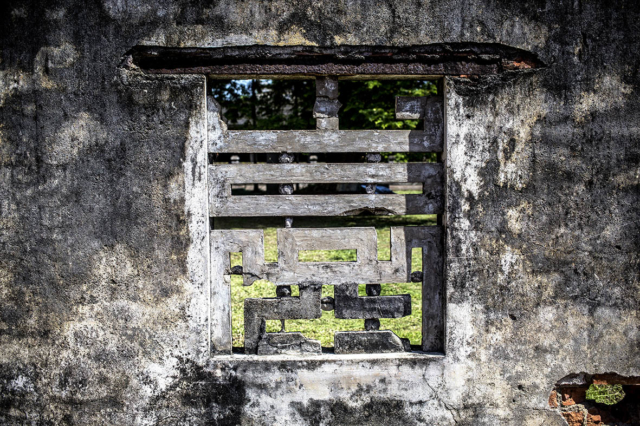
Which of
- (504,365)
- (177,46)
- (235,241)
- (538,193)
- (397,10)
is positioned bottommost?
(504,365)

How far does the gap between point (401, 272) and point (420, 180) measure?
0.62 meters

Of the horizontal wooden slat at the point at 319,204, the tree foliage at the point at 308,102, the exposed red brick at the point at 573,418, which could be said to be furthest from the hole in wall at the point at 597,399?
the tree foliage at the point at 308,102

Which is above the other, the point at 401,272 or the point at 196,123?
the point at 196,123

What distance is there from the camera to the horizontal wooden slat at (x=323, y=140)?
326 centimetres

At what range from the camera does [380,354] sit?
3348 millimetres

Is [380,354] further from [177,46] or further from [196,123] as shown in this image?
[177,46]

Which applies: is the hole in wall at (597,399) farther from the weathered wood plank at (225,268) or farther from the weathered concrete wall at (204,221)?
the weathered wood plank at (225,268)

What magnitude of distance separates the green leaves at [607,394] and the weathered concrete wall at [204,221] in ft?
0.59

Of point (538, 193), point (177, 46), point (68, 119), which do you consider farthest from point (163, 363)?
point (538, 193)

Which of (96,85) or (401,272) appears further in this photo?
(401,272)

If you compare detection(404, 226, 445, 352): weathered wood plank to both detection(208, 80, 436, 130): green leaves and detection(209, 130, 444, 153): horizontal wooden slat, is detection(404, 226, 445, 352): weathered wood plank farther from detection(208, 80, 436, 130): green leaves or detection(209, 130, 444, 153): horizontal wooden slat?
detection(208, 80, 436, 130): green leaves

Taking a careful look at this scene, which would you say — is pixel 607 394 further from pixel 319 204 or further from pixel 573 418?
pixel 319 204

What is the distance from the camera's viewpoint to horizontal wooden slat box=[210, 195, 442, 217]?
3277 millimetres

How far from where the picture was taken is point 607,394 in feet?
11.0
